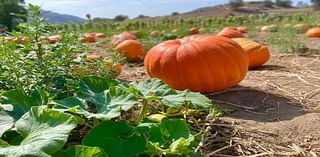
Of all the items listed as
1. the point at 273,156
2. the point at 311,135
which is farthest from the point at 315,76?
the point at 273,156

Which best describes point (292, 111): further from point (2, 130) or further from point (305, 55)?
point (305, 55)

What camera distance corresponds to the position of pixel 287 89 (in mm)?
2816

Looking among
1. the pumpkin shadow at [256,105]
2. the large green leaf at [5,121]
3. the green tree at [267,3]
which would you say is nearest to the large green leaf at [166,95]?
the large green leaf at [5,121]

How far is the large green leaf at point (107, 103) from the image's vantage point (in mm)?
1300

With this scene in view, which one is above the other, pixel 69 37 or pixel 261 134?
pixel 69 37

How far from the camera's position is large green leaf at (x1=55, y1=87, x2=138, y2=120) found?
130 centimetres

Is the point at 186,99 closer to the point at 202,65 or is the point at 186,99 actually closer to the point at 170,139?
the point at 170,139

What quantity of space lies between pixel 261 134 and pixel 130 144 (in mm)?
844

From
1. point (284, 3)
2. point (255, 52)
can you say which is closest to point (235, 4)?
point (284, 3)

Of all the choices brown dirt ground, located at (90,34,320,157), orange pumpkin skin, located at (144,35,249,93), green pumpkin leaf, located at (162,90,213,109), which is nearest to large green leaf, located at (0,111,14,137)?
green pumpkin leaf, located at (162,90,213,109)

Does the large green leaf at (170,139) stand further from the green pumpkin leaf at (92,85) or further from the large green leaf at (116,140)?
the green pumpkin leaf at (92,85)

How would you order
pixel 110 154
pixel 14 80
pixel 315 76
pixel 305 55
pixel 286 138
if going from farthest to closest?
pixel 305 55, pixel 315 76, pixel 286 138, pixel 14 80, pixel 110 154

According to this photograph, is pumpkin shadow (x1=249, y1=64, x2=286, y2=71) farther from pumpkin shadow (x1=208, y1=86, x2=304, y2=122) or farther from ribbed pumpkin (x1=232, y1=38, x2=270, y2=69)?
pumpkin shadow (x1=208, y1=86, x2=304, y2=122)

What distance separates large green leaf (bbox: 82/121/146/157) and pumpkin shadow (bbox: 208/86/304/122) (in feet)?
3.28
